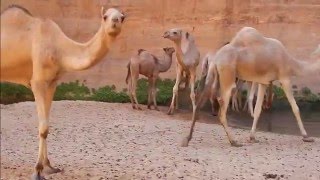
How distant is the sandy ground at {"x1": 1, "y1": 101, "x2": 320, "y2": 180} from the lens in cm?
795

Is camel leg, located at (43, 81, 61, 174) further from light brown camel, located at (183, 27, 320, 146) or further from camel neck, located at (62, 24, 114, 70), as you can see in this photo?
light brown camel, located at (183, 27, 320, 146)

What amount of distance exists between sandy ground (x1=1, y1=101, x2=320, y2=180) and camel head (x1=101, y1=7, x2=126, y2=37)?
1714 millimetres

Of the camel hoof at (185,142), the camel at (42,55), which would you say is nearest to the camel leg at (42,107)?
the camel at (42,55)

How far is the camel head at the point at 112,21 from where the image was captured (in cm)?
662

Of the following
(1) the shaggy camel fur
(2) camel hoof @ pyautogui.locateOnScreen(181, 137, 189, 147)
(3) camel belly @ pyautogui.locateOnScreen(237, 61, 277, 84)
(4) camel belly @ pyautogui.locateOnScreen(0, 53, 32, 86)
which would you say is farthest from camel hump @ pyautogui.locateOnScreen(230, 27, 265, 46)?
(4) camel belly @ pyautogui.locateOnScreen(0, 53, 32, 86)

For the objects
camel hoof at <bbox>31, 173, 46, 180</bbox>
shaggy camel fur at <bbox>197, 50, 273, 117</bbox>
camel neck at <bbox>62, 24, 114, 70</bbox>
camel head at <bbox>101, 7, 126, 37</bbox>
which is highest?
camel head at <bbox>101, 7, 126, 37</bbox>

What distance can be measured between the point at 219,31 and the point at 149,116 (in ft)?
17.7

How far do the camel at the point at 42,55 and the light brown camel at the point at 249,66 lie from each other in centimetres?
303

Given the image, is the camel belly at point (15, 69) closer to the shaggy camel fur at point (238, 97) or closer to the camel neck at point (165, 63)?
the shaggy camel fur at point (238, 97)

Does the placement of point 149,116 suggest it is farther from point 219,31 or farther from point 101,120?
point 219,31

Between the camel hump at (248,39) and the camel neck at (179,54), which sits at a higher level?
the camel hump at (248,39)

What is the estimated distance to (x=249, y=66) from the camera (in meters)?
10.4

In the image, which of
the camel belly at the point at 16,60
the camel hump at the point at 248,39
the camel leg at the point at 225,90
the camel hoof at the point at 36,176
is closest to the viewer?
the camel belly at the point at 16,60

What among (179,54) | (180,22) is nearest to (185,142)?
(179,54)
